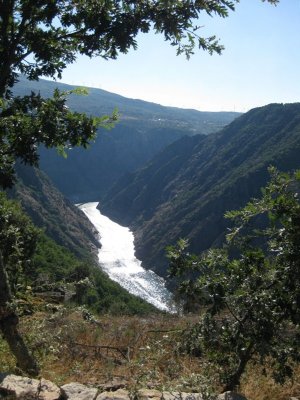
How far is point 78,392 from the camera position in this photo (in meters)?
4.25

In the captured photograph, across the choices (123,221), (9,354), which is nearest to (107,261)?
(123,221)

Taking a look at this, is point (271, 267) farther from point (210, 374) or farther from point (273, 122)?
point (273, 122)

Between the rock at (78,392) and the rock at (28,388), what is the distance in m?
0.08

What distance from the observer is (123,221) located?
18650cm

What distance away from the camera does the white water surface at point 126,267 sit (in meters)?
98.6

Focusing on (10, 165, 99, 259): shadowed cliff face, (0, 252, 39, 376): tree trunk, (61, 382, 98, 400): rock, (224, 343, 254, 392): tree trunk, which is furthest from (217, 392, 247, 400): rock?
(10, 165, 99, 259): shadowed cliff face

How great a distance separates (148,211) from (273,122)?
6084 centimetres

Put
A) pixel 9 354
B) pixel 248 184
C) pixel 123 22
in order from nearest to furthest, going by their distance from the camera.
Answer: pixel 123 22 → pixel 9 354 → pixel 248 184

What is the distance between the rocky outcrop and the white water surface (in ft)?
229

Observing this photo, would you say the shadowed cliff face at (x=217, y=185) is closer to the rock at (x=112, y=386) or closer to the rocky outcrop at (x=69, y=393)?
the rock at (x=112, y=386)

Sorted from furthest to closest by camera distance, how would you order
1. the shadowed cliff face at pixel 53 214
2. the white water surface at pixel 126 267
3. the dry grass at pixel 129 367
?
the shadowed cliff face at pixel 53 214
the white water surface at pixel 126 267
the dry grass at pixel 129 367

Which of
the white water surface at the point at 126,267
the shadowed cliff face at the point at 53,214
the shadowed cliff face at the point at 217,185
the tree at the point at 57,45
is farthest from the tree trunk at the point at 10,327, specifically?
the shadowed cliff face at the point at 217,185

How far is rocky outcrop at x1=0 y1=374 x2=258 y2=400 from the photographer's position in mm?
4059

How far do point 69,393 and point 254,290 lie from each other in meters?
1.97
